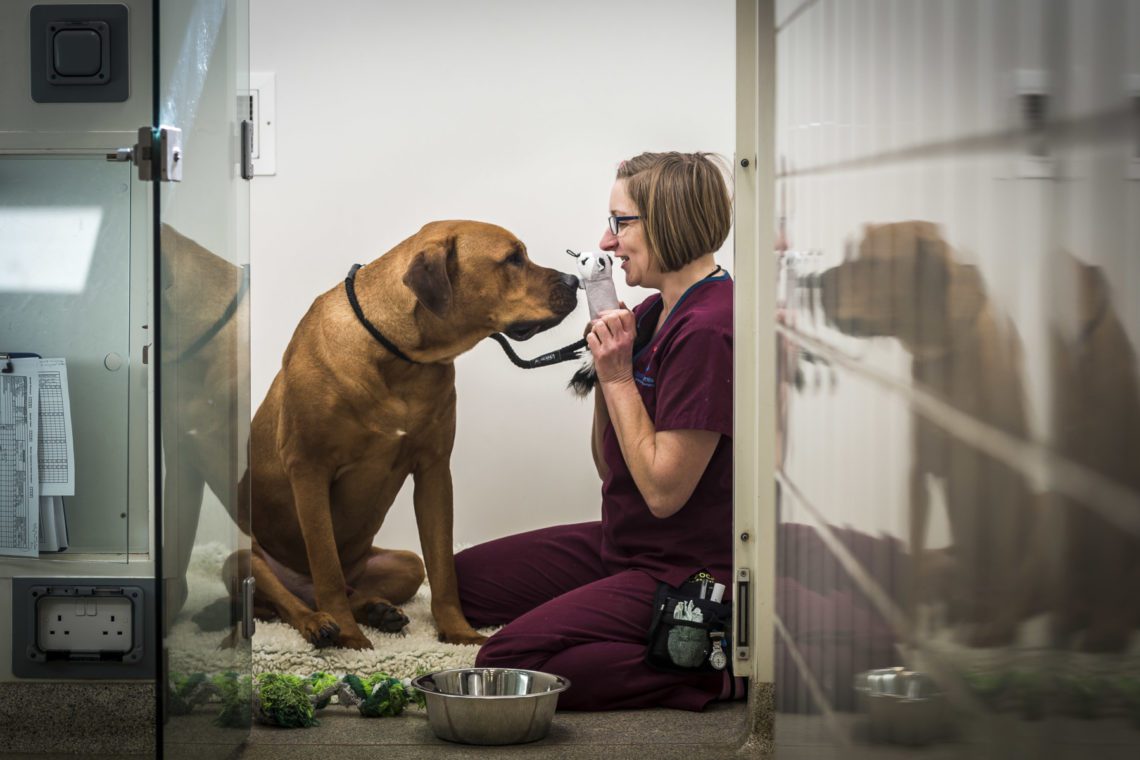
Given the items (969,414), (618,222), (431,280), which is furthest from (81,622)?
(969,414)

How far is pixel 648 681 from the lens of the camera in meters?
2.52

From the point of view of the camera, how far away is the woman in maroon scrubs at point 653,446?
2523 millimetres

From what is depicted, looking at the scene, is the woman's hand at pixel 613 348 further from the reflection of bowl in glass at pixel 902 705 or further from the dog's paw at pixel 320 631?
the reflection of bowl in glass at pixel 902 705

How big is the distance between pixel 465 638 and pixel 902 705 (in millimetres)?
1974

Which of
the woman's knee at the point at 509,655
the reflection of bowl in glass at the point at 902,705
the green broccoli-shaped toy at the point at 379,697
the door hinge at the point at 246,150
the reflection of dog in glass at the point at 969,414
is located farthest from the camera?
the woman's knee at the point at 509,655

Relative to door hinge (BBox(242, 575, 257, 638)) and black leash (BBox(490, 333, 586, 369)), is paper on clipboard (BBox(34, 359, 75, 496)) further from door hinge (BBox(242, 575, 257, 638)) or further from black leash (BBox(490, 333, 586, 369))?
black leash (BBox(490, 333, 586, 369))

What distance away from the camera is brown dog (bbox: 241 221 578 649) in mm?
2947

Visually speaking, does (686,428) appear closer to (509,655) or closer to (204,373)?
(509,655)

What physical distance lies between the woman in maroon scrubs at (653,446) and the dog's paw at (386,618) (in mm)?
458

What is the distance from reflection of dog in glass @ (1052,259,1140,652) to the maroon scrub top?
1.73m

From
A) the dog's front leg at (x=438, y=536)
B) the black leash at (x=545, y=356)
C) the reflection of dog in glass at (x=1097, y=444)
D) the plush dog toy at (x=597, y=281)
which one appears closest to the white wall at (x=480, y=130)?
the black leash at (x=545, y=356)

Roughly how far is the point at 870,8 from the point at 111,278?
171 centimetres

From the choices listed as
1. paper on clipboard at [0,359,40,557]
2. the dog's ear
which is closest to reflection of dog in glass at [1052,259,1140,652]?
paper on clipboard at [0,359,40,557]

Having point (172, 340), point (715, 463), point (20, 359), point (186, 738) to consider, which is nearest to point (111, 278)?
point (20, 359)
